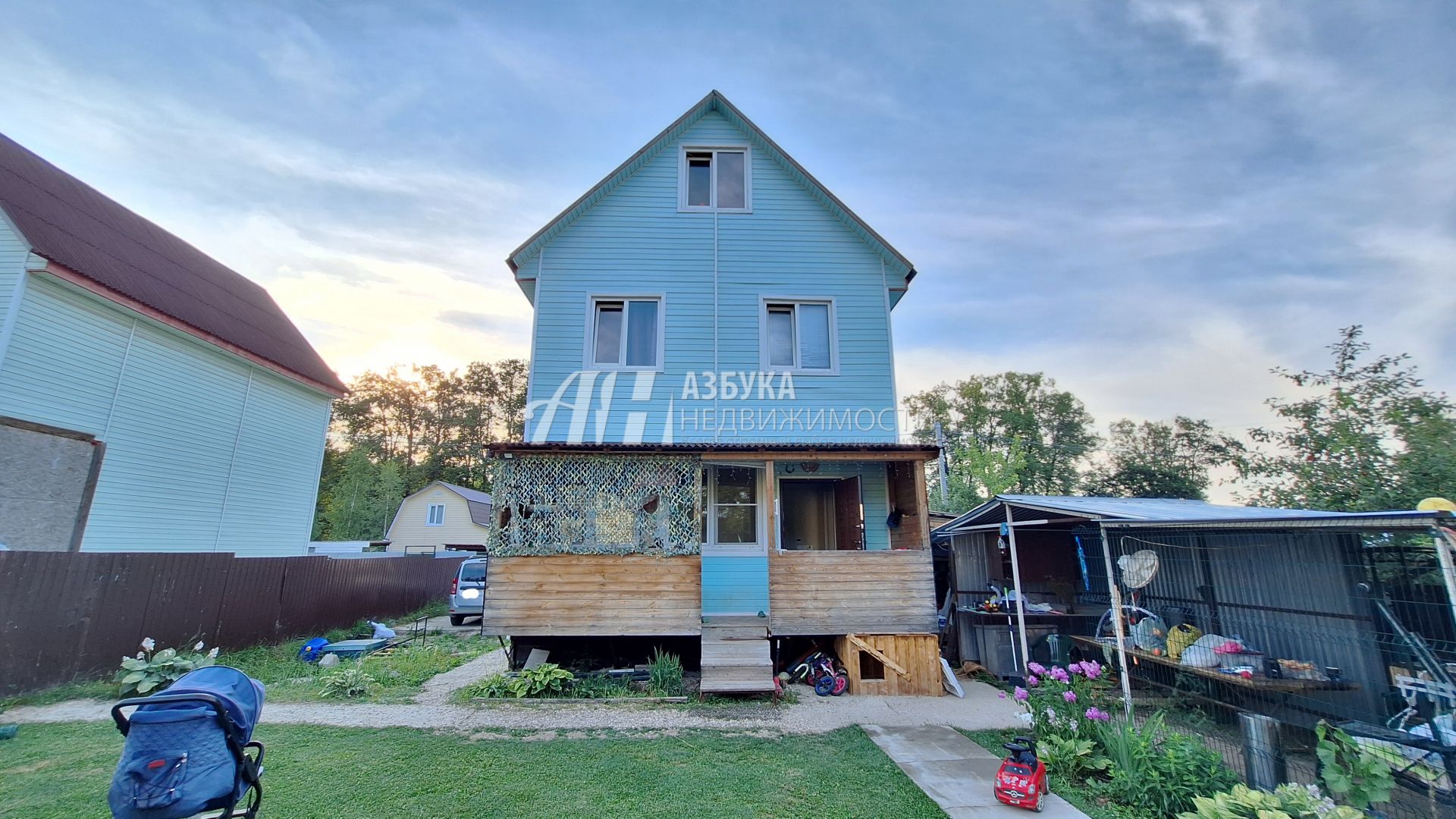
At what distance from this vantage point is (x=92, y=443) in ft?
33.9

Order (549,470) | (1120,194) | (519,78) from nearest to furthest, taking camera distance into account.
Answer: (549,470) < (519,78) < (1120,194)

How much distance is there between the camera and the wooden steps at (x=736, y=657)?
25.0 ft

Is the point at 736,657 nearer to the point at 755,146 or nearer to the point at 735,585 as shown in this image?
the point at 735,585

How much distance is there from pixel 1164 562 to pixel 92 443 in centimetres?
1809

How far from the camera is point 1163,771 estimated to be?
14.7ft

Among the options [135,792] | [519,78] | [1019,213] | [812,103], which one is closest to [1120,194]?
[1019,213]

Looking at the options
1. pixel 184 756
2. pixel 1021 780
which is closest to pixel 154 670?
pixel 184 756

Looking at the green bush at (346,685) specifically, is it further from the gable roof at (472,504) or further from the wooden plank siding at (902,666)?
the gable roof at (472,504)

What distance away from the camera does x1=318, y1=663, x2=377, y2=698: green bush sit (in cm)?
802

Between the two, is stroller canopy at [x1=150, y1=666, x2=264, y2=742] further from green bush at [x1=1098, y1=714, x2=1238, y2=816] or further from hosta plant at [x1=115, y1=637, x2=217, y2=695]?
green bush at [x1=1098, y1=714, x2=1238, y2=816]

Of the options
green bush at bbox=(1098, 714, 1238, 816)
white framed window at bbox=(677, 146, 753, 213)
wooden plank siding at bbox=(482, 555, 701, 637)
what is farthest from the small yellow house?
green bush at bbox=(1098, 714, 1238, 816)

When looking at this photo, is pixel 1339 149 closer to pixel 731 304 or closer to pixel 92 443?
pixel 731 304

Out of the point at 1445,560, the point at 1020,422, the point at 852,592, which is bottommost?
the point at 852,592

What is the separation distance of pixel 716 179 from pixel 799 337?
12.6 feet
